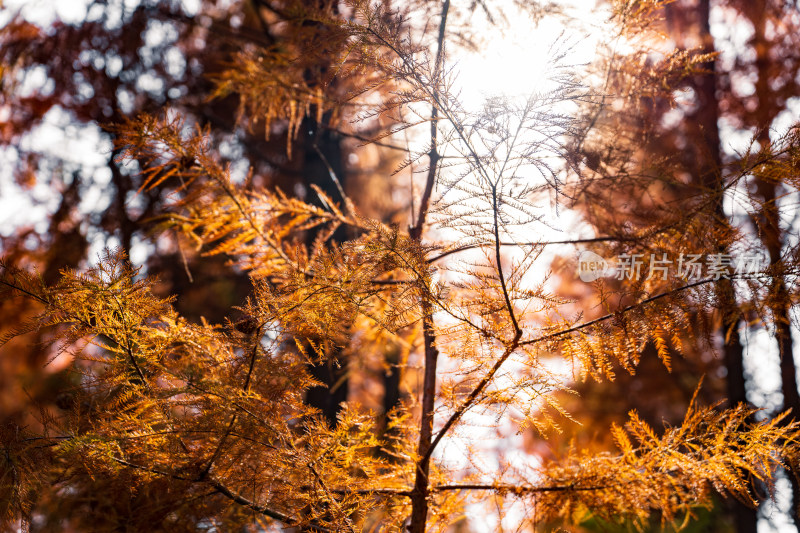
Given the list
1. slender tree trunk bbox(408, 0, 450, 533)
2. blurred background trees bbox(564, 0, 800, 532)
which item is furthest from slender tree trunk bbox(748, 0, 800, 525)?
slender tree trunk bbox(408, 0, 450, 533)

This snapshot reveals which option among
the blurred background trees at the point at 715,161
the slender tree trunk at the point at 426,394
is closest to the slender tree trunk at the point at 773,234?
the blurred background trees at the point at 715,161

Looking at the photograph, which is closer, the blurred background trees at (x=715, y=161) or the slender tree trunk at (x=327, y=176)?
the blurred background trees at (x=715, y=161)

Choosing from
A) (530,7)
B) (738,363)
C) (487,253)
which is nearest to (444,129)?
(487,253)

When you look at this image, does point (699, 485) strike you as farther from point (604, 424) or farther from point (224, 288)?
point (224, 288)

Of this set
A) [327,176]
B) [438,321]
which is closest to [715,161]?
[438,321]

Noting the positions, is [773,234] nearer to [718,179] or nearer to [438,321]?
[718,179]

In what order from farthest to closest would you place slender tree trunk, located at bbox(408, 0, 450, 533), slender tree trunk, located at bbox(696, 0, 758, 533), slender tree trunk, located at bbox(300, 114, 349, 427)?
slender tree trunk, located at bbox(300, 114, 349, 427)
slender tree trunk, located at bbox(696, 0, 758, 533)
slender tree trunk, located at bbox(408, 0, 450, 533)

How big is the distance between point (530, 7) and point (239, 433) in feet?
5.51

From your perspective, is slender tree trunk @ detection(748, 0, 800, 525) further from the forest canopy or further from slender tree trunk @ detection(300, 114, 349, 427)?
slender tree trunk @ detection(300, 114, 349, 427)

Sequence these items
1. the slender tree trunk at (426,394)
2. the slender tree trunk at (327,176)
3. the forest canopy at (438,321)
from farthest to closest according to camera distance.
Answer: the slender tree trunk at (327,176) → the slender tree trunk at (426,394) → the forest canopy at (438,321)

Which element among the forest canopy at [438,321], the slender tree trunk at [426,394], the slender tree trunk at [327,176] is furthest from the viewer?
the slender tree trunk at [327,176]

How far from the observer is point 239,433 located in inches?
43.8

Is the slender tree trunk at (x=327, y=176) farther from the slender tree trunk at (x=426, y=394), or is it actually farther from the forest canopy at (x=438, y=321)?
the slender tree trunk at (x=426, y=394)

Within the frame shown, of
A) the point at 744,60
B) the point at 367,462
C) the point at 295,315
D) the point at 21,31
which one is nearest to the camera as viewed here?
the point at 295,315
